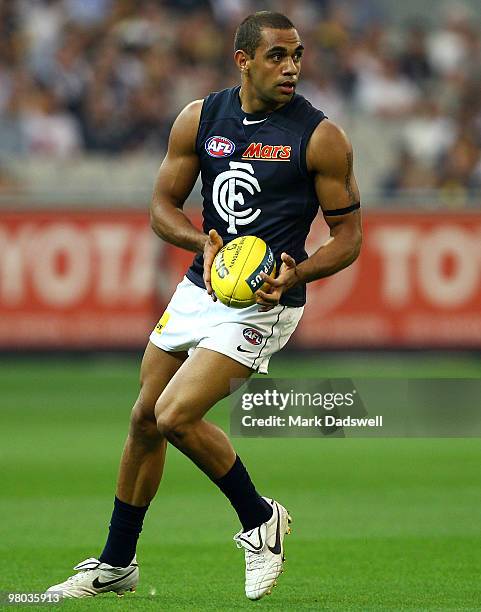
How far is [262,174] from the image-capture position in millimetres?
6508

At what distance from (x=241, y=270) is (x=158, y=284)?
11.0 m

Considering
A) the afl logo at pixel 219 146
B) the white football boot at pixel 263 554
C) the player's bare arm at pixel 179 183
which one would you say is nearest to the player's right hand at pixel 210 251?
the player's bare arm at pixel 179 183

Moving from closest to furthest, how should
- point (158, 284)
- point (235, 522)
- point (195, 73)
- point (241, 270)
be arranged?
point (241, 270) < point (235, 522) < point (158, 284) < point (195, 73)

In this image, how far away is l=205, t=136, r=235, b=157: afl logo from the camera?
21.5 feet

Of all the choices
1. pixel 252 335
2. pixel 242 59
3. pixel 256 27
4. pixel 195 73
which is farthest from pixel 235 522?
pixel 195 73

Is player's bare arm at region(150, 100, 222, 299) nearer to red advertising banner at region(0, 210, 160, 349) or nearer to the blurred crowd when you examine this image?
red advertising banner at region(0, 210, 160, 349)

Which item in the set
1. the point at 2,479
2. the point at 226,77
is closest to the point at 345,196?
the point at 2,479

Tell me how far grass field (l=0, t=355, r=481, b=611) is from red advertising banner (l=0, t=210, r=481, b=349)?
197cm

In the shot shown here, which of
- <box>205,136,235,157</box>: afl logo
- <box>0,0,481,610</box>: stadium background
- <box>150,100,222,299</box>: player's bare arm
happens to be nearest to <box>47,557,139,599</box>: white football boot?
<box>0,0,481,610</box>: stadium background

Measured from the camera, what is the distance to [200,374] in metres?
6.33

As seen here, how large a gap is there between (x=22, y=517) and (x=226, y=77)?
509 inches

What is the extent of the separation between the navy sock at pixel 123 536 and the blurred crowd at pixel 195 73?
13213mm

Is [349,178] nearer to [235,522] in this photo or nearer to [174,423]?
[174,423]

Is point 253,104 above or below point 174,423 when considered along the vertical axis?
above
